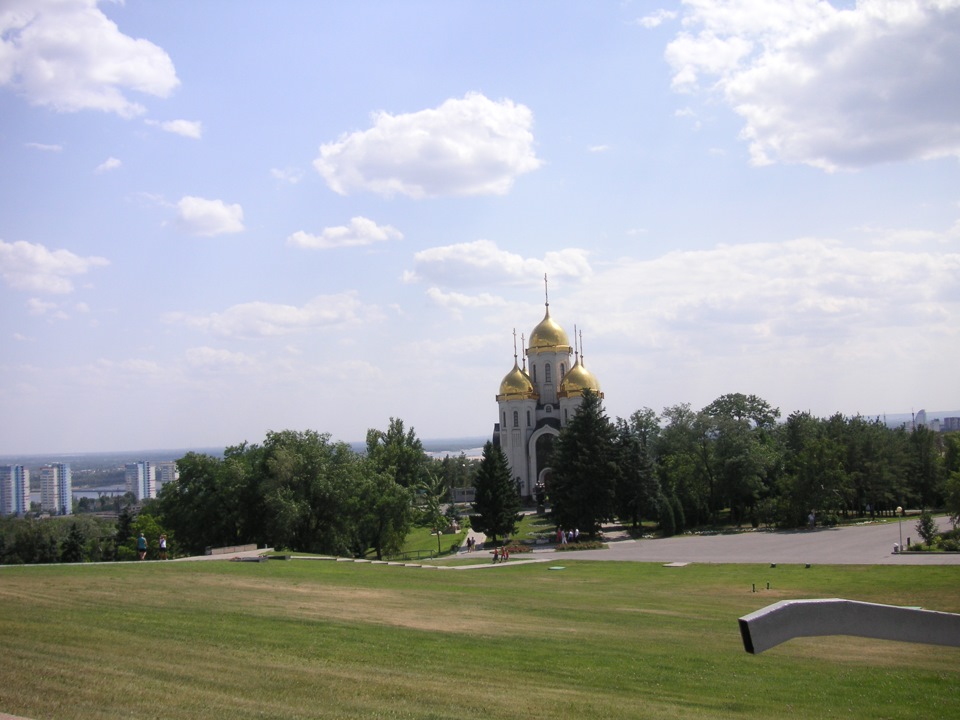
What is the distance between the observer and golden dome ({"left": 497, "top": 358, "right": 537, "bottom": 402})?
83.2 m

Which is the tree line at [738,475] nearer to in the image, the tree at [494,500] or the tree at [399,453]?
the tree at [494,500]

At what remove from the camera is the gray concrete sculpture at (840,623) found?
574cm

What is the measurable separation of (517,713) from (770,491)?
173 ft

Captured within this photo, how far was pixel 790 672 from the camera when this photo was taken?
1488 centimetres

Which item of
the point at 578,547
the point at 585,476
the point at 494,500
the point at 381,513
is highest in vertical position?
the point at 585,476

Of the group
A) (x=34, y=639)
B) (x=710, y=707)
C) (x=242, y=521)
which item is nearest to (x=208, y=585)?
(x=34, y=639)

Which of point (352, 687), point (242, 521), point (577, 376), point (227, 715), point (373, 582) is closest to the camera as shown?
point (227, 715)

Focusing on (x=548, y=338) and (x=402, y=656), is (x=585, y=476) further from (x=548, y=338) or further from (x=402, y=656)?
(x=402, y=656)

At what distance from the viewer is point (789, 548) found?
136 feet

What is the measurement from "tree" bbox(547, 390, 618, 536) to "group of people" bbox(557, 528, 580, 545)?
1.30m

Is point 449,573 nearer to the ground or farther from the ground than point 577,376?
nearer to the ground

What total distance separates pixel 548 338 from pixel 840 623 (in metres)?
79.5

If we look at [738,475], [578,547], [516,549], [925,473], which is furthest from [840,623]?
[925,473]

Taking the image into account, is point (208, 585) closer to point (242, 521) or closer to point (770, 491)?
point (242, 521)
